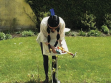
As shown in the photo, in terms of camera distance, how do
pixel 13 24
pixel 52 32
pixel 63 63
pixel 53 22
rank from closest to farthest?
pixel 53 22 < pixel 52 32 < pixel 63 63 < pixel 13 24

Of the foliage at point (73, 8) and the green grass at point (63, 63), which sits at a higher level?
the foliage at point (73, 8)

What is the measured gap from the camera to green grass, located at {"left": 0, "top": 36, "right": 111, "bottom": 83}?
14.6 ft

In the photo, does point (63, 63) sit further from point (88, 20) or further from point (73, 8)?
point (73, 8)

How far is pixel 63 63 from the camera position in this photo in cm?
537

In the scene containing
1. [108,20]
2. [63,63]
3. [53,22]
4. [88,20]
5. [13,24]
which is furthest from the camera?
→ [108,20]

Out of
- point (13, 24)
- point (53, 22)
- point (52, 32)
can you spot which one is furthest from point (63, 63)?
point (13, 24)

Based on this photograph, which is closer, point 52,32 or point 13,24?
point 52,32

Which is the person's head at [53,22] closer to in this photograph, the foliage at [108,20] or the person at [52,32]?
the person at [52,32]

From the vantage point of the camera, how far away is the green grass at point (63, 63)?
14.6ft

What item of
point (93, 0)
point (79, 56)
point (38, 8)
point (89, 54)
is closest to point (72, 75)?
point (79, 56)

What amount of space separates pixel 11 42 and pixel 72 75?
4180mm

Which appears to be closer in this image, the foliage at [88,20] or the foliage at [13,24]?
the foliage at [13,24]

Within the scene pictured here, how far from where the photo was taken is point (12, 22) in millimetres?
9977

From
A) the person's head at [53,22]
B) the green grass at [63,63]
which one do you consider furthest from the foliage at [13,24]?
the person's head at [53,22]
